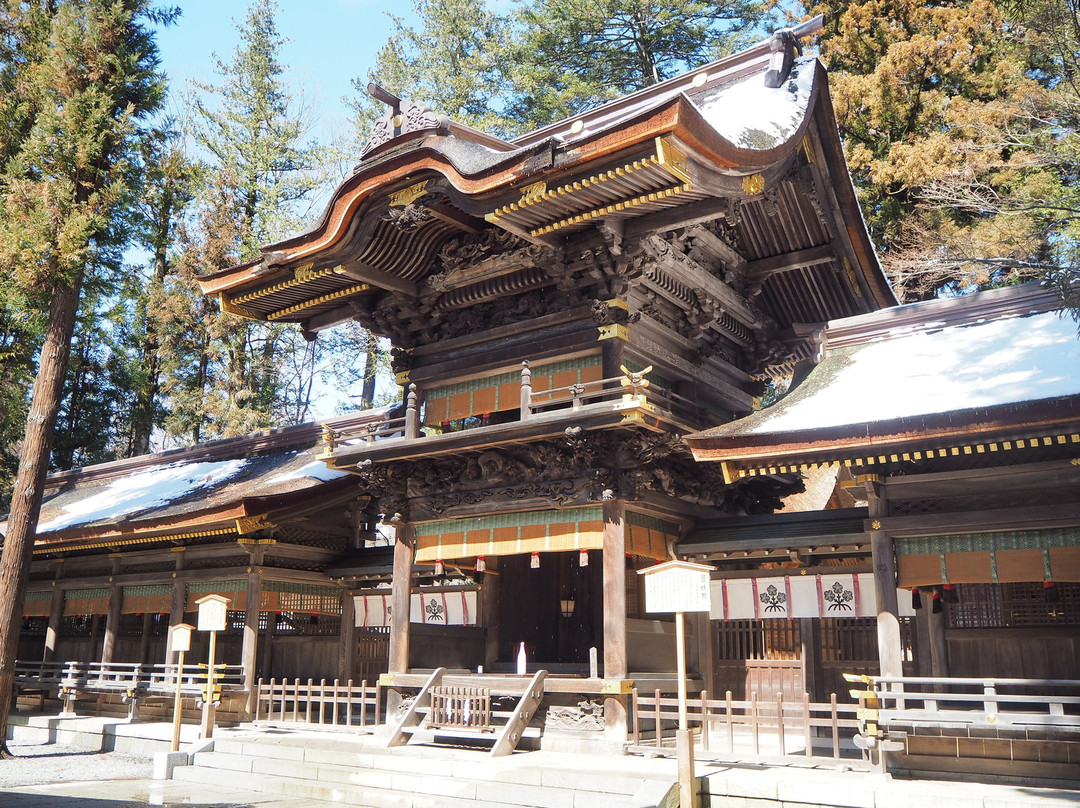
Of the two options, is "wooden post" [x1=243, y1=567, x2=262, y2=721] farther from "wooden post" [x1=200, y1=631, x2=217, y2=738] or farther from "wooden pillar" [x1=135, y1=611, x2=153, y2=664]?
"wooden pillar" [x1=135, y1=611, x2=153, y2=664]

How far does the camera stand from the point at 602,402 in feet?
35.2

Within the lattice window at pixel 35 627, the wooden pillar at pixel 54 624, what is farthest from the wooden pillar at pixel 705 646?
the lattice window at pixel 35 627

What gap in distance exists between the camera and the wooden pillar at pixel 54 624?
59.0 ft

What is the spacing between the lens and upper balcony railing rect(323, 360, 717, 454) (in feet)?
33.8

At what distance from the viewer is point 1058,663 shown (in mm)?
9516

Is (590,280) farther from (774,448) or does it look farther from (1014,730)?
(1014,730)

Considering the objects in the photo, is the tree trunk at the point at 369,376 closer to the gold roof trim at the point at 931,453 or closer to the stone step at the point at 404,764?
the stone step at the point at 404,764

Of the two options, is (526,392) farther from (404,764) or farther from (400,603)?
(404,764)

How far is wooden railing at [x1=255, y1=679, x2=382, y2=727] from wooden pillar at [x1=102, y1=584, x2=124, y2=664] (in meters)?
3.57

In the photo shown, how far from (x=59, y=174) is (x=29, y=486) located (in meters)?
5.00

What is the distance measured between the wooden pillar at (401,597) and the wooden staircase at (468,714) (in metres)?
1.04

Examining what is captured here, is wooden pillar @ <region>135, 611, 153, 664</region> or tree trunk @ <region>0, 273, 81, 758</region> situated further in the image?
wooden pillar @ <region>135, 611, 153, 664</region>

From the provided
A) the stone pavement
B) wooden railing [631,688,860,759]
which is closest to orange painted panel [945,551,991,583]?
wooden railing [631,688,860,759]

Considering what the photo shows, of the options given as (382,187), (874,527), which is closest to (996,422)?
(874,527)
